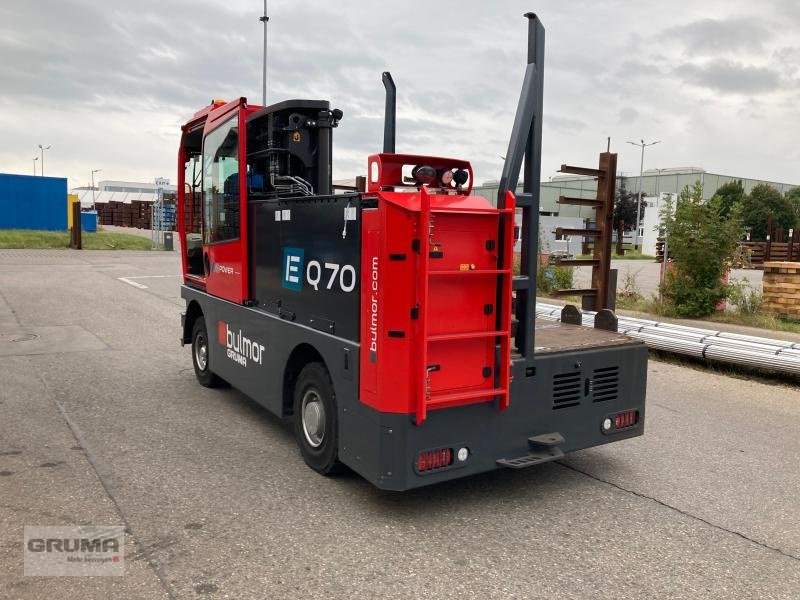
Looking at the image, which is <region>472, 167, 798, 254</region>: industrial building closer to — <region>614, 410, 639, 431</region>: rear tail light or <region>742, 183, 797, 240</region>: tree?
<region>742, 183, 797, 240</region>: tree

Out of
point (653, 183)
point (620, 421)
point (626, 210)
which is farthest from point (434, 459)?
point (653, 183)

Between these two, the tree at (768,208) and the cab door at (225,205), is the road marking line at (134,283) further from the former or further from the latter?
the tree at (768,208)

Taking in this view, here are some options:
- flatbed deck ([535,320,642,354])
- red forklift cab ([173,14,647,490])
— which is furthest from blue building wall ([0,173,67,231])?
flatbed deck ([535,320,642,354])

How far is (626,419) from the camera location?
501 cm

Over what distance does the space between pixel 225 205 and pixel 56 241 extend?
31153mm

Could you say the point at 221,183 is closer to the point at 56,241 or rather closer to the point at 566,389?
the point at 566,389

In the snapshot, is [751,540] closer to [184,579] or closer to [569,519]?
[569,519]

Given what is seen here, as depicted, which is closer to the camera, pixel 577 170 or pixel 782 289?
pixel 577 170

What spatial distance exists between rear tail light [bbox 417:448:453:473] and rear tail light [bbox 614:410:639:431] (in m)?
1.53

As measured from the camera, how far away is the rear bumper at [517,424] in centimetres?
A: 397

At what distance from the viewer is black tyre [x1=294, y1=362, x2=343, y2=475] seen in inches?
180

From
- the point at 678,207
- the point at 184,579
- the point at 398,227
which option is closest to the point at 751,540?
the point at 398,227

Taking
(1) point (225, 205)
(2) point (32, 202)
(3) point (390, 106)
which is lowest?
(1) point (225, 205)

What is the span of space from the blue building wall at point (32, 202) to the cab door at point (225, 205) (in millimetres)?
36882
